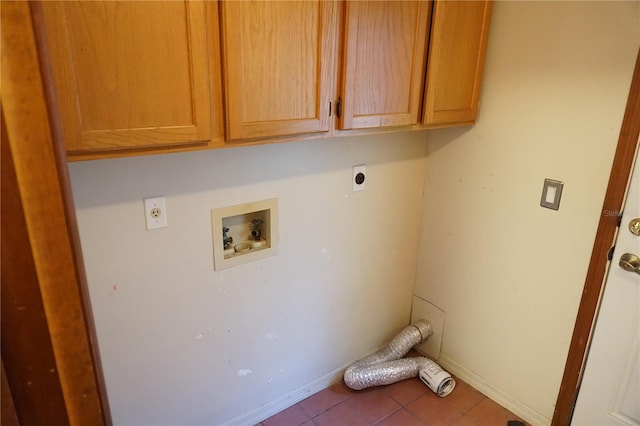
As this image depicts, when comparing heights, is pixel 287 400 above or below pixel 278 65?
below

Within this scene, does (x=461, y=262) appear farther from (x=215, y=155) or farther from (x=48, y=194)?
(x=48, y=194)

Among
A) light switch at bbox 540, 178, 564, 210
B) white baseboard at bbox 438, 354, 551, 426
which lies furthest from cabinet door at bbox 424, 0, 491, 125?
white baseboard at bbox 438, 354, 551, 426

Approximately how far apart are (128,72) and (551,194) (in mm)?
1672

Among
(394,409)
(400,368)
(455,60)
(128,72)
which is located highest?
(455,60)

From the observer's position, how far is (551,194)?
1788mm

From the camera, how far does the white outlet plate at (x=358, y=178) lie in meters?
1.98

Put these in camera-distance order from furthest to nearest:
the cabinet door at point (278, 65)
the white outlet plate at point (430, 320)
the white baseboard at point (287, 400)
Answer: the white outlet plate at point (430, 320) → the white baseboard at point (287, 400) → the cabinet door at point (278, 65)

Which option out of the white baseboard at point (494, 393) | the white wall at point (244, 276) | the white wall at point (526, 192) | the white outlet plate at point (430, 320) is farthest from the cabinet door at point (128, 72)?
the white baseboard at point (494, 393)

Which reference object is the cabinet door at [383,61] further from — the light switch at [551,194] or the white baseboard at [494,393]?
the white baseboard at [494,393]

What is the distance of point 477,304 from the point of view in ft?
7.09

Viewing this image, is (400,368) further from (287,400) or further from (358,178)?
(358,178)

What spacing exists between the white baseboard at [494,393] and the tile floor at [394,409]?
27 millimetres

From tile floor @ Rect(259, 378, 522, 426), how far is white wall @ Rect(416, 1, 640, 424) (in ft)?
0.45

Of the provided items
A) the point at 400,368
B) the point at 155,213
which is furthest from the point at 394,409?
the point at 155,213
